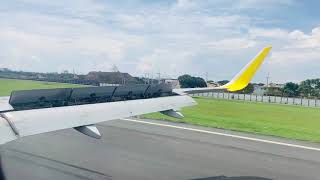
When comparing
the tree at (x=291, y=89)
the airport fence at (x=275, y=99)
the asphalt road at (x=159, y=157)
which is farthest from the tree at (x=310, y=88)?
the asphalt road at (x=159, y=157)

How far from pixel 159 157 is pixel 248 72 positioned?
163 inches

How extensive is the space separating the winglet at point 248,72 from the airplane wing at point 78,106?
1546 mm

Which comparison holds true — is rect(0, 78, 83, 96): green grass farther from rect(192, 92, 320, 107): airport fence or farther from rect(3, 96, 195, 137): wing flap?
rect(3, 96, 195, 137): wing flap

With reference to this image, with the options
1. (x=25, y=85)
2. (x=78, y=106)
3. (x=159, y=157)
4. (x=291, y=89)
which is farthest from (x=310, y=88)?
(x=78, y=106)

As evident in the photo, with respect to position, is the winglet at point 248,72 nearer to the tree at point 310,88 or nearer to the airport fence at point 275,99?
the airport fence at point 275,99

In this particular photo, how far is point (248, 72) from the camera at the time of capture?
8.45m

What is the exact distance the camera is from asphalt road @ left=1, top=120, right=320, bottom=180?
370 inches

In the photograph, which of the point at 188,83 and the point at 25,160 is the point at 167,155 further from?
the point at 188,83

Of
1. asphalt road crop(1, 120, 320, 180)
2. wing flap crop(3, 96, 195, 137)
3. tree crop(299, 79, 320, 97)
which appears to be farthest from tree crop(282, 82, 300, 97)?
wing flap crop(3, 96, 195, 137)

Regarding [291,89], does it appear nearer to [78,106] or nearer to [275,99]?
[275,99]

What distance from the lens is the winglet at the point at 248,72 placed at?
8312 millimetres

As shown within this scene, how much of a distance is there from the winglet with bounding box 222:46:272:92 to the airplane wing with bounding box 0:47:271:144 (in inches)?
60.9

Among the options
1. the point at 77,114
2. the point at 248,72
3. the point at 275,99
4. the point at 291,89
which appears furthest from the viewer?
the point at 291,89

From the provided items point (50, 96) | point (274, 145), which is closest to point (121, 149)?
point (274, 145)
